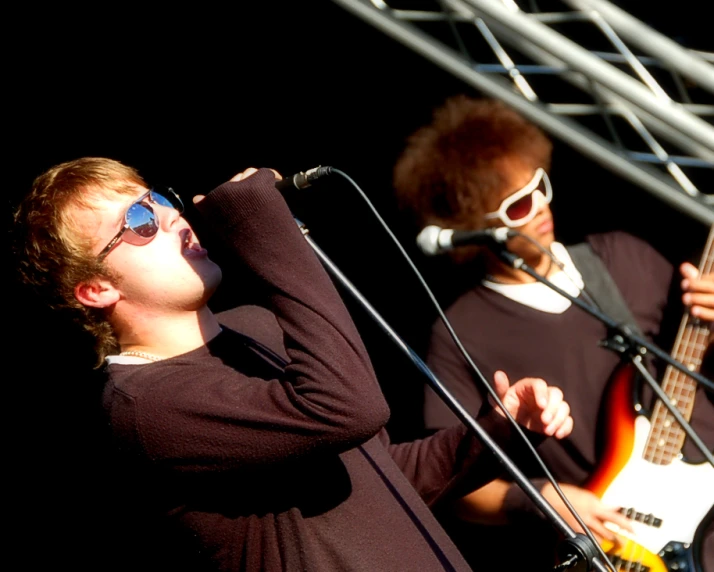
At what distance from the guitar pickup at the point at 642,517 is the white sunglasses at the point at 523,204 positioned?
3.03 ft

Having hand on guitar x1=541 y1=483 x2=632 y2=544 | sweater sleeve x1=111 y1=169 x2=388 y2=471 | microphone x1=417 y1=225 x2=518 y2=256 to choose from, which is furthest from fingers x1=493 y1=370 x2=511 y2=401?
hand on guitar x1=541 y1=483 x2=632 y2=544

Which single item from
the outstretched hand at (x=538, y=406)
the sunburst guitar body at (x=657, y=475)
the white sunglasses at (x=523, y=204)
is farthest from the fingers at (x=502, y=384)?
the white sunglasses at (x=523, y=204)

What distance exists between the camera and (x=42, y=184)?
5.57 feet

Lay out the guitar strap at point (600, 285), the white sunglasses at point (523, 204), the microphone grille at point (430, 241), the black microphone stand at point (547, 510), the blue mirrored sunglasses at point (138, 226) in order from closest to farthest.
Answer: the black microphone stand at point (547, 510), the blue mirrored sunglasses at point (138, 226), the microphone grille at point (430, 241), the guitar strap at point (600, 285), the white sunglasses at point (523, 204)

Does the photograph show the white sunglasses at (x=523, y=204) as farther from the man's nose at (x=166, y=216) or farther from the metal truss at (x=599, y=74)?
the man's nose at (x=166, y=216)

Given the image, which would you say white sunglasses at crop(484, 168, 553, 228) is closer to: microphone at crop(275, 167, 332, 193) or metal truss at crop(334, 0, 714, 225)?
metal truss at crop(334, 0, 714, 225)

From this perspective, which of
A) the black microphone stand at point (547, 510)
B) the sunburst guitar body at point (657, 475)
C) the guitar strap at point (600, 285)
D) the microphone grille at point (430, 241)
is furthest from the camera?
the guitar strap at point (600, 285)

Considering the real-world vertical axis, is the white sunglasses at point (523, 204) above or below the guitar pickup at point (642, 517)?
above

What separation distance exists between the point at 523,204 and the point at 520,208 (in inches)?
0.7

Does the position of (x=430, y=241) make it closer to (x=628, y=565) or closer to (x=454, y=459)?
(x=454, y=459)

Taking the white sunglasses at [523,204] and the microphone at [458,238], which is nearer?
the microphone at [458,238]

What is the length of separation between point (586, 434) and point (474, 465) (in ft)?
→ 2.35

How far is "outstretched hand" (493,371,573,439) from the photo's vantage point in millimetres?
1523

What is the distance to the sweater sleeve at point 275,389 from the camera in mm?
1360
